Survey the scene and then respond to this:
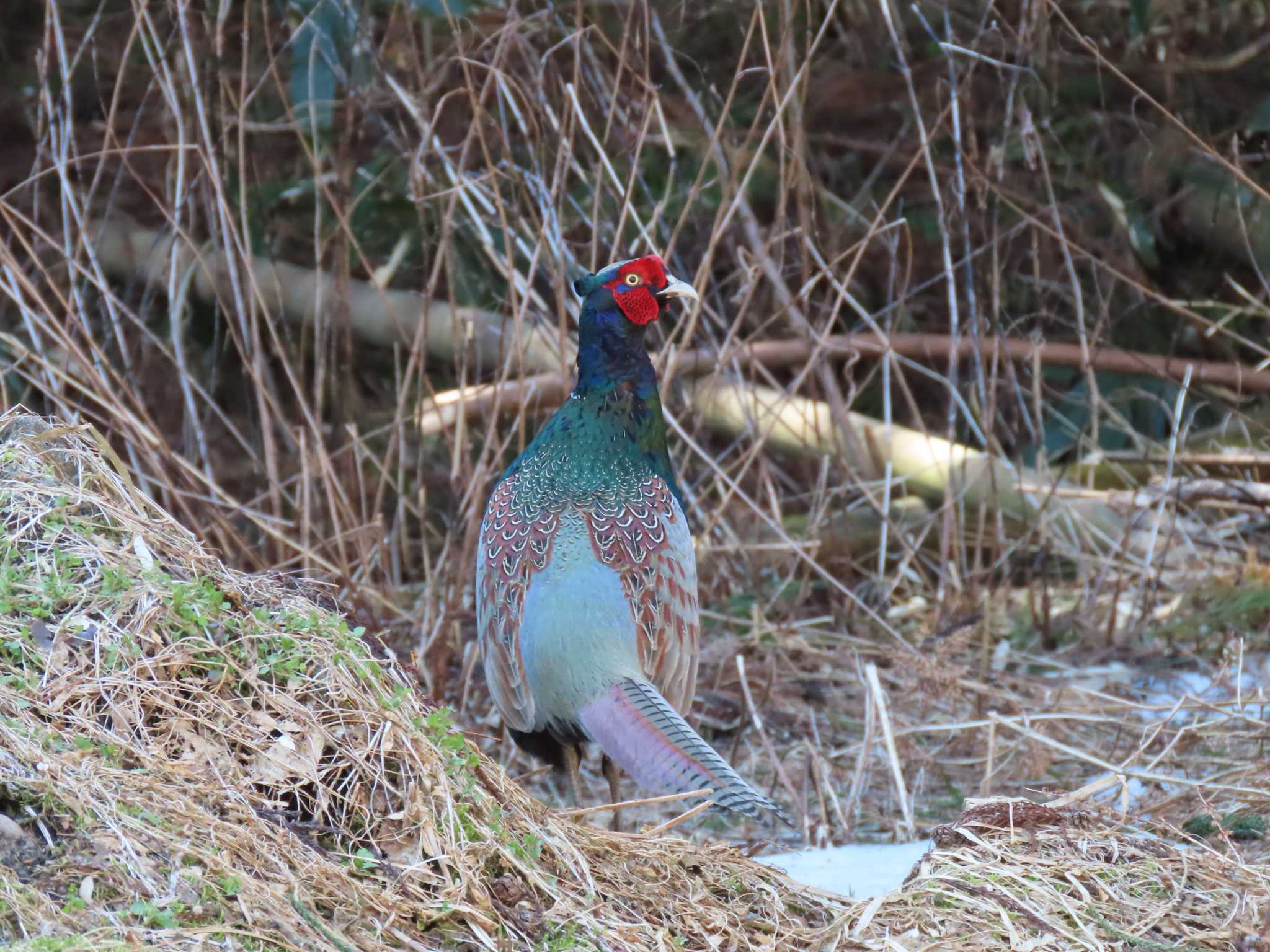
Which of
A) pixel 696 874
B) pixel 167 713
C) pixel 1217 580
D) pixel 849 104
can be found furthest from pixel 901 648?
pixel 849 104

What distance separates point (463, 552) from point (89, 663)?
188 centimetres

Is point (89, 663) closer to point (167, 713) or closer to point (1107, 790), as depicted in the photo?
point (167, 713)

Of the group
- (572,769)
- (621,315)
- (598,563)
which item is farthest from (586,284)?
(572,769)

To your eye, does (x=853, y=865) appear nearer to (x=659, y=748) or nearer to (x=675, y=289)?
(x=659, y=748)

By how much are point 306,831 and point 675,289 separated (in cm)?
184

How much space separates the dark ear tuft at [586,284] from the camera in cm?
385

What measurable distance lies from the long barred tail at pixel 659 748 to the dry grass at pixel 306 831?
6.7 inches

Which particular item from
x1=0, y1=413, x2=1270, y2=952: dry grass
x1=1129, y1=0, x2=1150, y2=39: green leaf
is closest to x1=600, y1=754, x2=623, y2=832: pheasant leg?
x1=0, y1=413, x2=1270, y2=952: dry grass

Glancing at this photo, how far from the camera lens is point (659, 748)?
3.10 meters

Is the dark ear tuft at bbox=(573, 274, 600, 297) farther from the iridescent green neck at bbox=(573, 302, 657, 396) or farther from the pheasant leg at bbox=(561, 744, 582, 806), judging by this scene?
the pheasant leg at bbox=(561, 744, 582, 806)

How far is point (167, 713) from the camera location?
258 cm

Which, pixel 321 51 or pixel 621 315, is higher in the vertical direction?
pixel 321 51

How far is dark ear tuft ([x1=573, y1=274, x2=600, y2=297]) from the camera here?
3.85 metres

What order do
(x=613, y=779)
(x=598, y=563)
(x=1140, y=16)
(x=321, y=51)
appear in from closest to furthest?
(x=598, y=563) → (x=613, y=779) → (x=321, y=51) → (x=1140, y=16)
